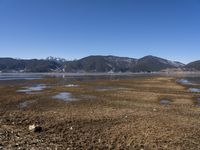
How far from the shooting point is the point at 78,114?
19.2m

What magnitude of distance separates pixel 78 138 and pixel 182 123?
7.86 m

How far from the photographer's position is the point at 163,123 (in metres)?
16.0

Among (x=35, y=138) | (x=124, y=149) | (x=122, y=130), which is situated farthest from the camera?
(x=122, y=130)

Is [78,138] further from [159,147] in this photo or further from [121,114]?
[121,114]

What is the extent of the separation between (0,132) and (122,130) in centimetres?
707

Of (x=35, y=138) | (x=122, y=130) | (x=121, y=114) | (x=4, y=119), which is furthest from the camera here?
(x=121, y=114)

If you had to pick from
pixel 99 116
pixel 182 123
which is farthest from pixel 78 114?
pixel 182 123

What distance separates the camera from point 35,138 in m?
11.8

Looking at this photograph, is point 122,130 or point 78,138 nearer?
point 78,138

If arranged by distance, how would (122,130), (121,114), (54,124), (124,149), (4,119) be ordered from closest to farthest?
1. (124,149)
2. (122,130)
3. (54,124)
4. (4,119)
5. (121,114)

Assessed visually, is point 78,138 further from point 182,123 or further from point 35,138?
A: point 182,123

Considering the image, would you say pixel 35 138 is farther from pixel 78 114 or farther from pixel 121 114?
pixel 121 114

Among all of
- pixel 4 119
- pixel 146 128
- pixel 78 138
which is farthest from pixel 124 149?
pixel 4 119

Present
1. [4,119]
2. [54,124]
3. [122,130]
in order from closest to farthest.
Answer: [122,130]
[54,124]
[4,119]
